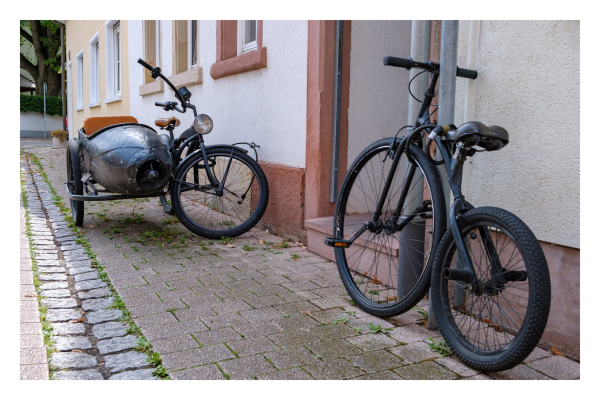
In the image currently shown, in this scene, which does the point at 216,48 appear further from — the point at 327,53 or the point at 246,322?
the point at 246,322

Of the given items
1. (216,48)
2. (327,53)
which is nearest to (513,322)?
(327,53)

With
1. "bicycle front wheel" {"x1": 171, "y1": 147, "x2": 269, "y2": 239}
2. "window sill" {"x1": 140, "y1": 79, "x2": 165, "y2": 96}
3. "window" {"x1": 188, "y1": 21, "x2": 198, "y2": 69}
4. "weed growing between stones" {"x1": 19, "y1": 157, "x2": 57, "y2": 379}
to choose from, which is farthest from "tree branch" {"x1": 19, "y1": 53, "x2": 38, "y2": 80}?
"weed growing between stones" {"x1": 19, "y1": 157, "x2": 57, "y2": 379}

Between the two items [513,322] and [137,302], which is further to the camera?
[137,302]

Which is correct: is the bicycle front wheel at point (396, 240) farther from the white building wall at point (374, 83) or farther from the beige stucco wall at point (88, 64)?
the beige stucco wall at point (88, 64)

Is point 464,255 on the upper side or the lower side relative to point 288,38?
lower

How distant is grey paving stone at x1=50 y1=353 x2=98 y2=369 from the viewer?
8.24ft

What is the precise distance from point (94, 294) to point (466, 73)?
8.71ft

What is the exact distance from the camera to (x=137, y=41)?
10.4 m

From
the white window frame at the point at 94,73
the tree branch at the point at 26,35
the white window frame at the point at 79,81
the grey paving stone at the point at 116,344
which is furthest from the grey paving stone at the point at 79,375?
the tree branch at the point at 26,35

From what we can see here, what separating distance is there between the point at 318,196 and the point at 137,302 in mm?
1936

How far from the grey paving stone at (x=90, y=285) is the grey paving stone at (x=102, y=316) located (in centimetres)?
51

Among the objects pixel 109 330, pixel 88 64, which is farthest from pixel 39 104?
pixel 109 330

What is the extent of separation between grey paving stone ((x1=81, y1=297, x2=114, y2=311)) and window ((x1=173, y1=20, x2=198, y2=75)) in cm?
537

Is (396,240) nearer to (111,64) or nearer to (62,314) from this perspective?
(62,314)
